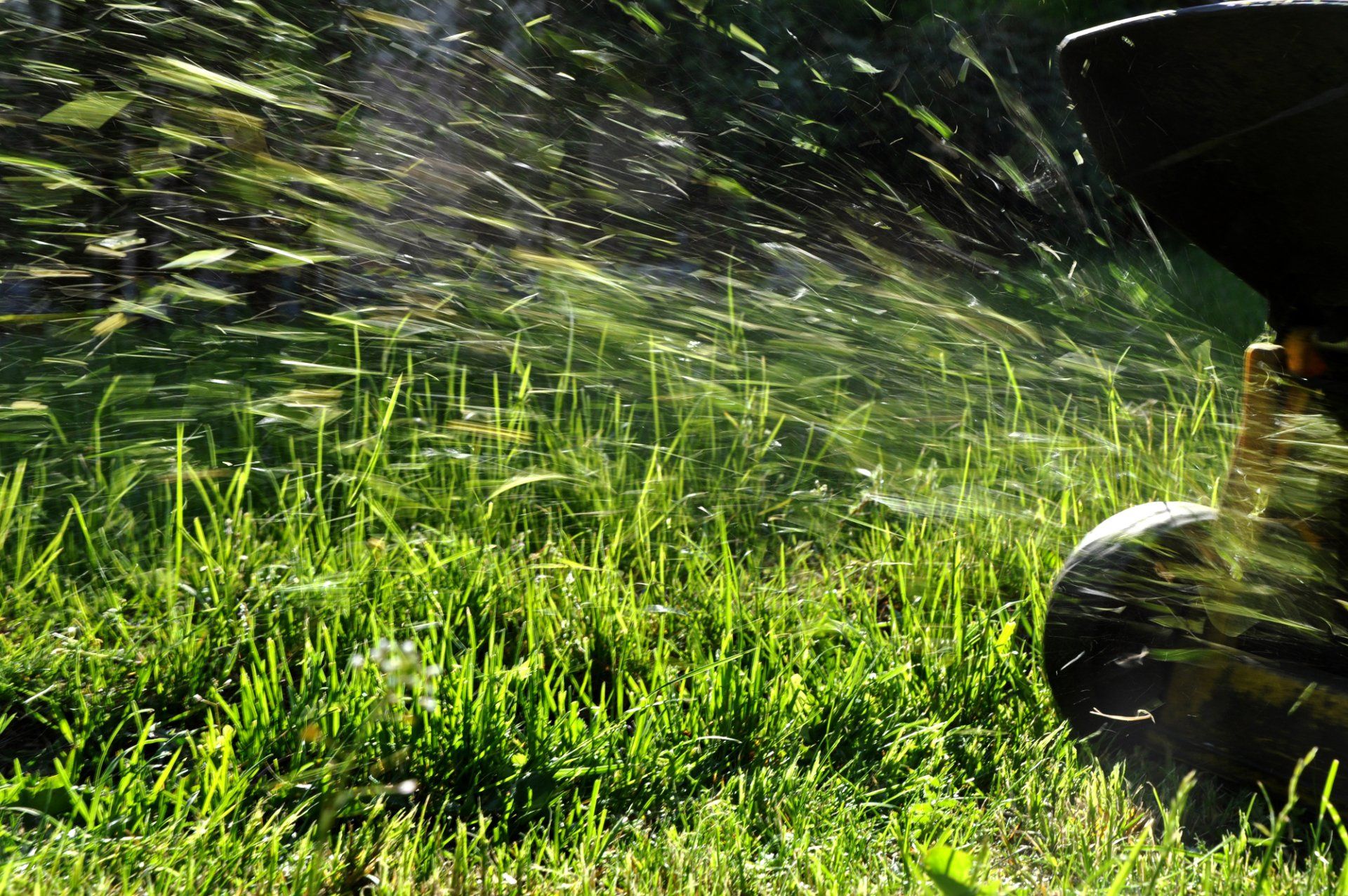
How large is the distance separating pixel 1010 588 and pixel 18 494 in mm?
2067

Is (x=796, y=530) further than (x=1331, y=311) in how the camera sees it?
Yes

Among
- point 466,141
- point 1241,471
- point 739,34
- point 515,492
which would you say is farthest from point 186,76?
point 1241,471

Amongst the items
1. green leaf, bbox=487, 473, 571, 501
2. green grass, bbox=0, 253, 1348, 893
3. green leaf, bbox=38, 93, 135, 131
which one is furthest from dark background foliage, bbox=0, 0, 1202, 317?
green leaf, bbox=487, 473, 571, 501

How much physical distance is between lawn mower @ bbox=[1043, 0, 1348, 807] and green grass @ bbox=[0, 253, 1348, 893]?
135 millimetres

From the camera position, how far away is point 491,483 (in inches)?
100

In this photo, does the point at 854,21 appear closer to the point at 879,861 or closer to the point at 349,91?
the point at 349,91

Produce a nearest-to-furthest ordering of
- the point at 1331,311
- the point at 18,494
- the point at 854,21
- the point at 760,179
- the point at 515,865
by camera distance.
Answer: the point at 515,865
the point at 1331,311
the point at 18,494
the point at 760,179
the point at 854,21

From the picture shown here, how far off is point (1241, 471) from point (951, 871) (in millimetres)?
1038

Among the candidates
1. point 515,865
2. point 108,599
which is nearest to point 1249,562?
point 515,865

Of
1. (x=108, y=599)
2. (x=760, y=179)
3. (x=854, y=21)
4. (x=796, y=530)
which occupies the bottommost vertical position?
(x=108, y=599)

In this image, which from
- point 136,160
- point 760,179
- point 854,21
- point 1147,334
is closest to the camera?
point 136,160

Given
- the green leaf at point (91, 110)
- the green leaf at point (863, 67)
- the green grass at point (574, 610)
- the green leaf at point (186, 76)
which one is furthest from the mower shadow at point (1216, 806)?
the green leaf at point (91, 110)

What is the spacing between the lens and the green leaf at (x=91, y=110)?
2.76 metres

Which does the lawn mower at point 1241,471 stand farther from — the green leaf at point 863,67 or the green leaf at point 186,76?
the green leaf at point 186,76
